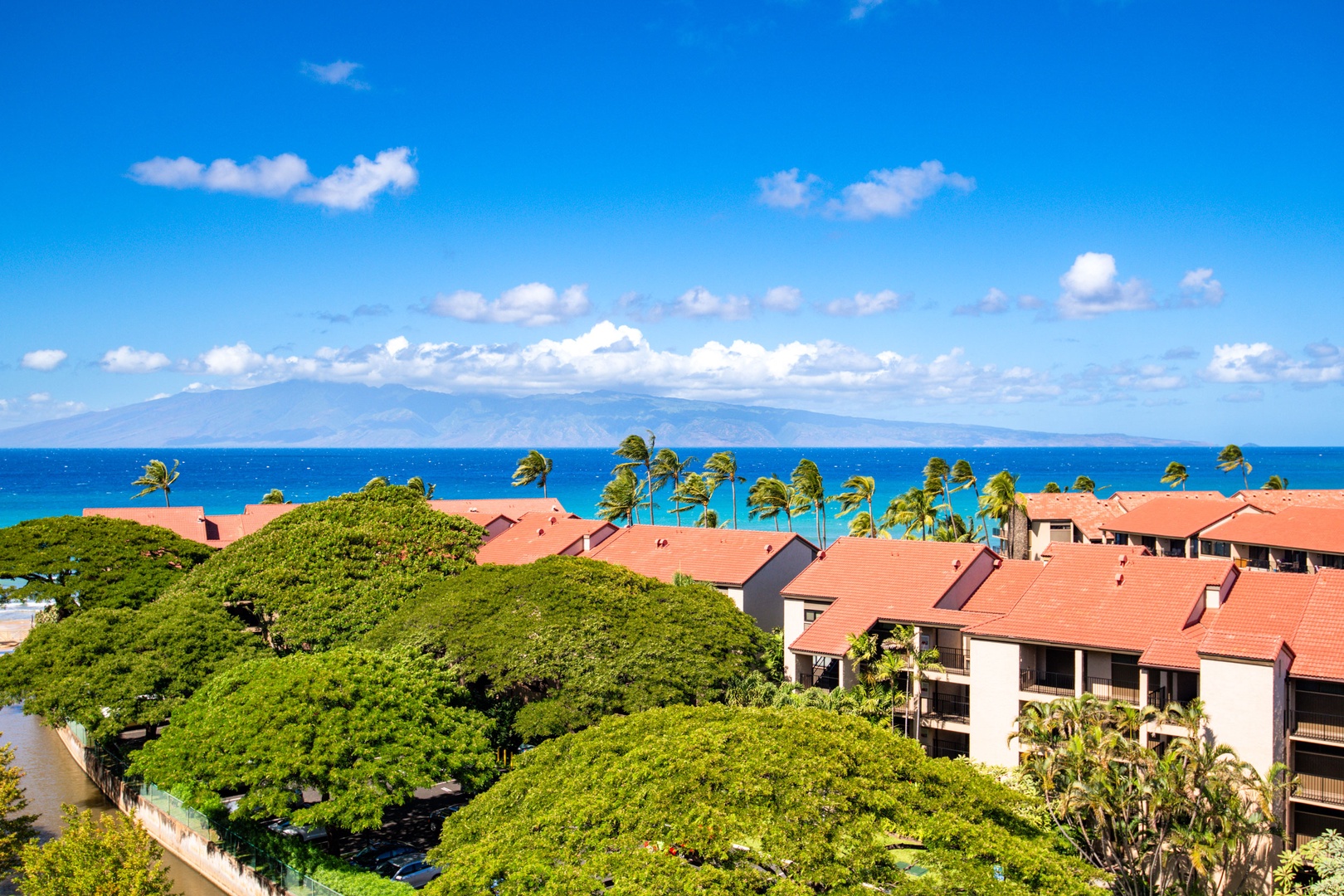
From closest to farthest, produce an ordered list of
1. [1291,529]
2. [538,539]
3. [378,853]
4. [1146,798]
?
[1146,798], [378,853], [1291,529], [538,539]

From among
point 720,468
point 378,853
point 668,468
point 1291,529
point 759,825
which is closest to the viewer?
point 759,825

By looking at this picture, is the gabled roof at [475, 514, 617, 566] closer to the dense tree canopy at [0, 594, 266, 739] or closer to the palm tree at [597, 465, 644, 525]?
the palm tree at [597, 465, 644, 525]

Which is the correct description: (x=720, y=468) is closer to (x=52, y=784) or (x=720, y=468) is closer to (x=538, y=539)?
(x=538, y=539)

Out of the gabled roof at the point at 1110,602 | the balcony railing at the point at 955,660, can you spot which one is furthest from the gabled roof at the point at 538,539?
the gabled roof at the point at 1110,602

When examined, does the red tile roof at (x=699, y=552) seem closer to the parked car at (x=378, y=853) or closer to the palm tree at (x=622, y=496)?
the parked car at (x=378, y=853)

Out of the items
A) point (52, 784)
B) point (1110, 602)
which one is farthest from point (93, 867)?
point (1110, 602)

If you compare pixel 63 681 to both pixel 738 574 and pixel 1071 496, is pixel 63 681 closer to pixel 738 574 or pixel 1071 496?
pixel 738 574
